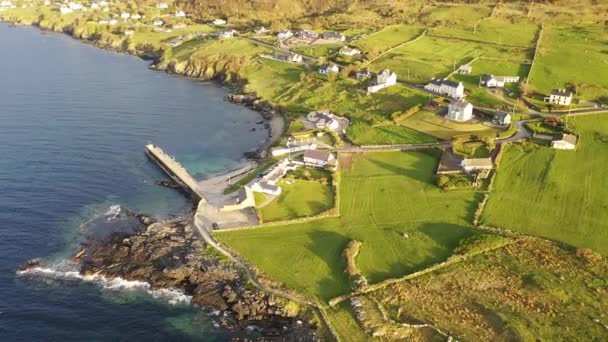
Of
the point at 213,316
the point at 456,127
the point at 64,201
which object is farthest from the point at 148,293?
the point at 456,127

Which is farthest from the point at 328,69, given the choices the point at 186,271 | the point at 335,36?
the point at 186,271

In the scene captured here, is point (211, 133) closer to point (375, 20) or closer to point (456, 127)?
point (456, 127)

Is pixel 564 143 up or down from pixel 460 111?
down

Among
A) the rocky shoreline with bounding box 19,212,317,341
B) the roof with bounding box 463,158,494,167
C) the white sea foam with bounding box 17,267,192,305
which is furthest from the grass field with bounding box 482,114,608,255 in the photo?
the white sea foam with bounding box 17,267,192,305

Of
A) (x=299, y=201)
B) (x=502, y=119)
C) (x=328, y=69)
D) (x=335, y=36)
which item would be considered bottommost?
(x=299, y=201)

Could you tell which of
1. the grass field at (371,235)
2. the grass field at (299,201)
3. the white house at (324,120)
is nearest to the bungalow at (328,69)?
the white house at (324,120)

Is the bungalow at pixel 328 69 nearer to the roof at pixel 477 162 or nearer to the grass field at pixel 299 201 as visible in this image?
the grass field at pixel 299 201

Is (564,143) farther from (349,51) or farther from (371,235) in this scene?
(349,51)
